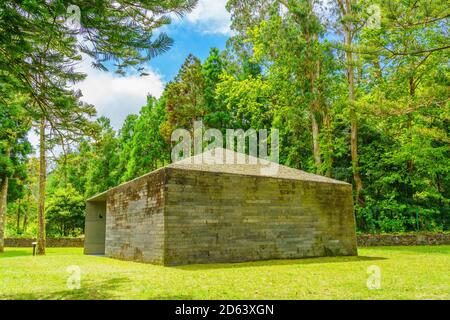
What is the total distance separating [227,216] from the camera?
39.1ft

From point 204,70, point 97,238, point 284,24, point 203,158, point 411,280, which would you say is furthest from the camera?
point 204,70

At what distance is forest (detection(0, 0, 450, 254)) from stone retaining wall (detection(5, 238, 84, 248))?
1.91 metres

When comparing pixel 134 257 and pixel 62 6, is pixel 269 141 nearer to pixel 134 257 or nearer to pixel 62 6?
pixel 134 257

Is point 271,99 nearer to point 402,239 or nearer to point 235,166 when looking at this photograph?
point 402,239

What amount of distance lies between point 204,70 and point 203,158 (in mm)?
17950

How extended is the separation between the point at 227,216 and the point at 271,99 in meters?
15.7

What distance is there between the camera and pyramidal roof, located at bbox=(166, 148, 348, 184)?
40.7 feet

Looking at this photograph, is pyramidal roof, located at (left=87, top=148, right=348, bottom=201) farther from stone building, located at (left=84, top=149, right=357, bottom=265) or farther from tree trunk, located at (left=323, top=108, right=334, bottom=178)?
tree trunk, located at (left=323, top=108, right=334, bottom=178)

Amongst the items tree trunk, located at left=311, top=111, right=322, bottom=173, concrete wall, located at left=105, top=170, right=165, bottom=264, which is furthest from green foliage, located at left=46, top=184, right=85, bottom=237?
tree trunk, located at left=311, top=111, right=322, bottom=173

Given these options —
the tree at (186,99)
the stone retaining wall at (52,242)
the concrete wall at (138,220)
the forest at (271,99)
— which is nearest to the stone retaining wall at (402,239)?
the forest at (271,99)

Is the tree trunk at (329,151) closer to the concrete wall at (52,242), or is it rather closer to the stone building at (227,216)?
the stone building at (227,216)

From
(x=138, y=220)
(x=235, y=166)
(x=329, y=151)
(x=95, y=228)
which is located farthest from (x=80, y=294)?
(x=329, y=151)
